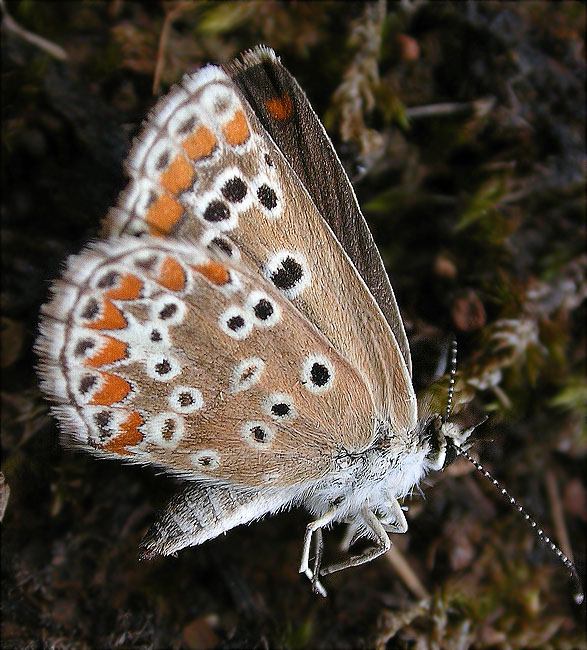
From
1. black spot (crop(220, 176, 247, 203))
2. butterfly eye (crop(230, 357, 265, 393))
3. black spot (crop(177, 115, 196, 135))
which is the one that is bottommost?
butterfly eye (crop(230, 357, 265, 393))

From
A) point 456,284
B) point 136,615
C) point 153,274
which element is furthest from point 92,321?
point 456,284

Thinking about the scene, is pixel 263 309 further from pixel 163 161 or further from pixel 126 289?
pixel 163 161

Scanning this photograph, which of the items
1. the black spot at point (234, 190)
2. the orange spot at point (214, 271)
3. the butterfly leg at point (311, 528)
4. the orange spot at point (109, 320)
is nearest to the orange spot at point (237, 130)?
the black spot at point (234, 190)

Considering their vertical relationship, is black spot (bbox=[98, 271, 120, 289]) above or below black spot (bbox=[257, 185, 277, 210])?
below

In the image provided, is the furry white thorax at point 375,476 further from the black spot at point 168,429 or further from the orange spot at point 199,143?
the orange spot at point 199,143

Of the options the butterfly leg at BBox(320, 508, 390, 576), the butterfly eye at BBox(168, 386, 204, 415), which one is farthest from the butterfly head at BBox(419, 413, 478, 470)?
the butterfly eye at BBox(168, 386, 204, 415)

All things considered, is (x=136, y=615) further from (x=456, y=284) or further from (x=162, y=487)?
(x=456, y=284)

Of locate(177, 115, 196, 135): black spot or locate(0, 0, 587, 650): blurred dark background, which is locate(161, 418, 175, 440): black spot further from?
locate(177, 115, 196, 135): black spot
